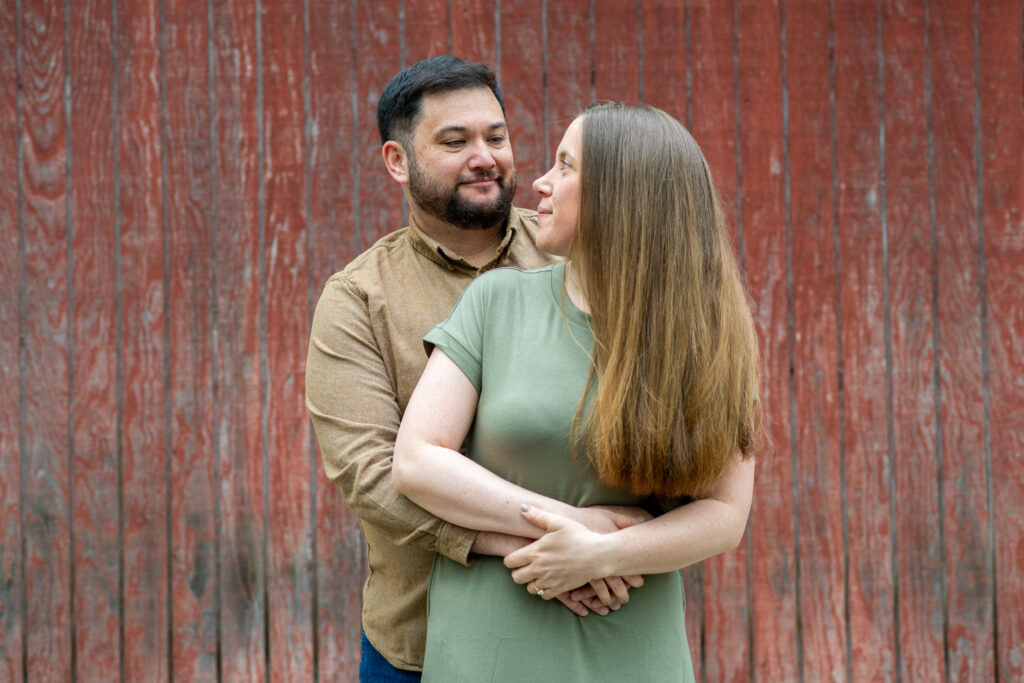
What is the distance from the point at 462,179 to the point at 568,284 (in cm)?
33

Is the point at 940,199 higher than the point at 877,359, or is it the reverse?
the point at 940,199

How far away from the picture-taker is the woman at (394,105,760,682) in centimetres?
146

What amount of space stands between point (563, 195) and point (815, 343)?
167 cm

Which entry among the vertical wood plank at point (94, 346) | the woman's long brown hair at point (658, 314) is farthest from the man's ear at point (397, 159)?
the vertical wood plank at point (94, 346)

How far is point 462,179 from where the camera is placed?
180 cm

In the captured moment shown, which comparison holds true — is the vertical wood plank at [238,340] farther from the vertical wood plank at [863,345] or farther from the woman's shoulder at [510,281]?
the vertical wood plank at [863,345]

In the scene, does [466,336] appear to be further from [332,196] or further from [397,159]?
[332,196]

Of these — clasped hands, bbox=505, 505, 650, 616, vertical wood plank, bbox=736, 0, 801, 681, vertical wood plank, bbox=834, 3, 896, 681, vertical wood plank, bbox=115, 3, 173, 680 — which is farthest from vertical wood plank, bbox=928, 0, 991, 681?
vertical wood plank, bbox=115, 3, 173, 680

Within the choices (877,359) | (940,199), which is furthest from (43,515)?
(940,199)

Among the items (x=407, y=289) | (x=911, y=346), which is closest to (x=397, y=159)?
(x=407, y=289)

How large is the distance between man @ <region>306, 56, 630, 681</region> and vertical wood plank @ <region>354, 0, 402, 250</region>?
3.42 ft

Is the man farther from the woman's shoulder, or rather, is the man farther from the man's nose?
the woman's shoulder

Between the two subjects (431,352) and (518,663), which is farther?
(431,352)

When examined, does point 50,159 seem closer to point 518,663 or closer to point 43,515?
point 43,515
